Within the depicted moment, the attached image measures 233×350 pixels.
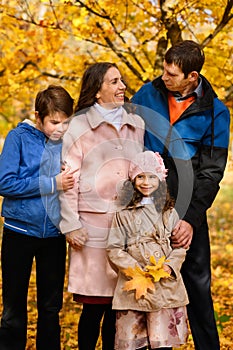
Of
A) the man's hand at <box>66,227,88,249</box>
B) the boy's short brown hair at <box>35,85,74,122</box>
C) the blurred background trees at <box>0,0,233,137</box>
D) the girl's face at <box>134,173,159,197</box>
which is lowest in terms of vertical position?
the man's hand at <box>66,227,88,249</box>

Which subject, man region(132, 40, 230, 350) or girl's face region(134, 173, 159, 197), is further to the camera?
man region(132, 40, 230, 350)

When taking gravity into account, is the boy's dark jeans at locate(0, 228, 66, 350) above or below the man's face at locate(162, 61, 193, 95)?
below

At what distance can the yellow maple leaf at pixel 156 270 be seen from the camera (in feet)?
10.4

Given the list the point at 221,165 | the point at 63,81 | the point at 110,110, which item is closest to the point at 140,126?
the point at 110,110

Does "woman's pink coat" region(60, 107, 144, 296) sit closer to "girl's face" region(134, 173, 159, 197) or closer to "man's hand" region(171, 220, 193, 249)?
"girl's face" region(134, 173, 159, 197)

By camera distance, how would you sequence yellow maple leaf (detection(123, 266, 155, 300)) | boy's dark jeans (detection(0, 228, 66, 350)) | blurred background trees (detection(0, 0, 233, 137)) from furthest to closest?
1. blurred background trees (detection(0, 0, 233, 137))
2. boy's dark jeans (detection(0, 228, 66, 350))
3. yellow maple leaf (detection(123, 266, 155, 300))

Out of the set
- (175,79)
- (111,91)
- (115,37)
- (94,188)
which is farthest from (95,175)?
(115,37)

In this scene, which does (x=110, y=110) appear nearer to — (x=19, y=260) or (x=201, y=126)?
(x=201, y=126)

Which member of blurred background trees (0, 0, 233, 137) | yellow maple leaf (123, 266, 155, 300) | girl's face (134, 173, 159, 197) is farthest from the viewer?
blurred background trees (0, 0, 233, 137)

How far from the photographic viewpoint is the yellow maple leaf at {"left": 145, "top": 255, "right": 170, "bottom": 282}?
317 cm

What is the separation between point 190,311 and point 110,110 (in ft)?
4.22

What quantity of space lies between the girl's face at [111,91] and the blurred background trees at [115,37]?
1385 mm

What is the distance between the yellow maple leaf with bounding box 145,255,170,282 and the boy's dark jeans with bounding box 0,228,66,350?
58cm

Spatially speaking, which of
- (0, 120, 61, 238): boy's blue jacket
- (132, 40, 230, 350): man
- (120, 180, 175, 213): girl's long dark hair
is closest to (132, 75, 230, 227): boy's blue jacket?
(132, 40, 230, 350): man
